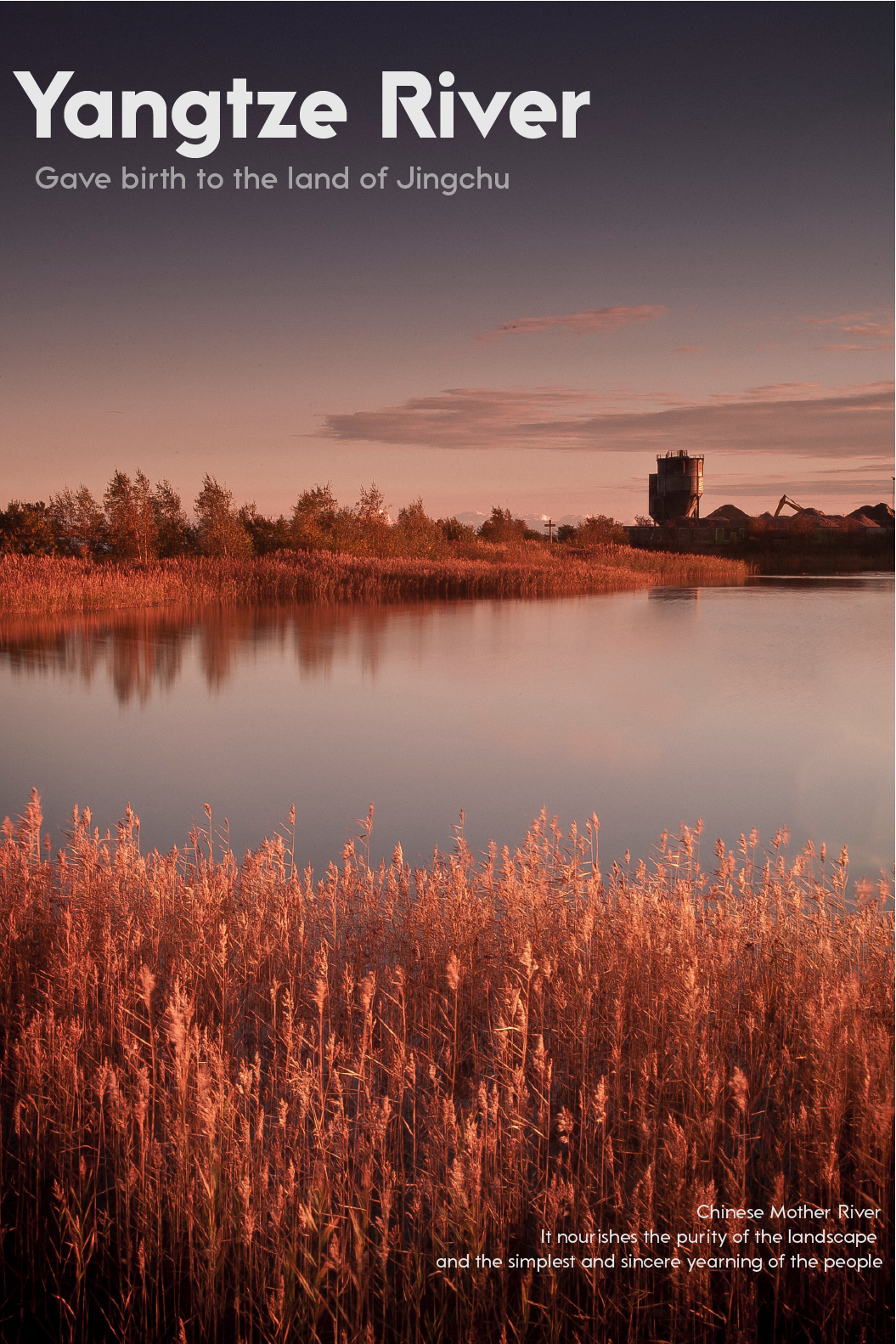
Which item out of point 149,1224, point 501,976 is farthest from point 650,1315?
point 501,976

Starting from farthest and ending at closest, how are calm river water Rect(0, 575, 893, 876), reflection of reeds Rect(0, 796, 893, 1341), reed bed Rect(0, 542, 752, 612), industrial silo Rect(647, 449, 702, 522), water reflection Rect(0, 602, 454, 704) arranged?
reed bed Rect(0, 542, 752, 612)
water reflection Rect(0, 602, 454, 704)
industrial silo Rect(647, 449, 702, 522)
calm river water Rect(0, 575, 893, 876)
reflection of reeds Rect(0, 796, 893, 1341)

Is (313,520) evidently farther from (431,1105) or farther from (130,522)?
(431,1105)

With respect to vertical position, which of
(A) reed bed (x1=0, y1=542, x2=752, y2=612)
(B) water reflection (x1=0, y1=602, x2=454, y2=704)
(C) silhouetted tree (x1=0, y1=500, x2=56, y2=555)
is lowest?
(B) water reflection (x1=0, y1=602, x2=454, y2=704)

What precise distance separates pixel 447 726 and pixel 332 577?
19.9 m

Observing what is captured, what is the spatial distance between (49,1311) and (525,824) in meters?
6.90

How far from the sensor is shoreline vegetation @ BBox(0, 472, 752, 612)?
27438 millimetres

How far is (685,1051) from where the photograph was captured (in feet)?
13.4

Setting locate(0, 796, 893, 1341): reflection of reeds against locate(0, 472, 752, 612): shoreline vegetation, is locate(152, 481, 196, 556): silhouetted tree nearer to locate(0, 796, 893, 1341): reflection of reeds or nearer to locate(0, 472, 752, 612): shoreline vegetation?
locate(0, 472, 752, 612): shoreline vegetation

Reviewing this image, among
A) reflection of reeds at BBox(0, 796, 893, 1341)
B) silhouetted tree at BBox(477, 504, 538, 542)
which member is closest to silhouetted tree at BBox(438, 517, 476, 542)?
silhouetted tree at BBox(477, 504, 538, 542)

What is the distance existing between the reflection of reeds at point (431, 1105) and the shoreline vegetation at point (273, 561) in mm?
20322

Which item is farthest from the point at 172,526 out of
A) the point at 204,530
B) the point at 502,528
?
the point at 502,528

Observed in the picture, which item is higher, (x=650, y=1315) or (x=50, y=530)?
(x=50, y=530)

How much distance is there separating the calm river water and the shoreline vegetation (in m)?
4.32

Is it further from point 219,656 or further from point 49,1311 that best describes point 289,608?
point 49,1311
